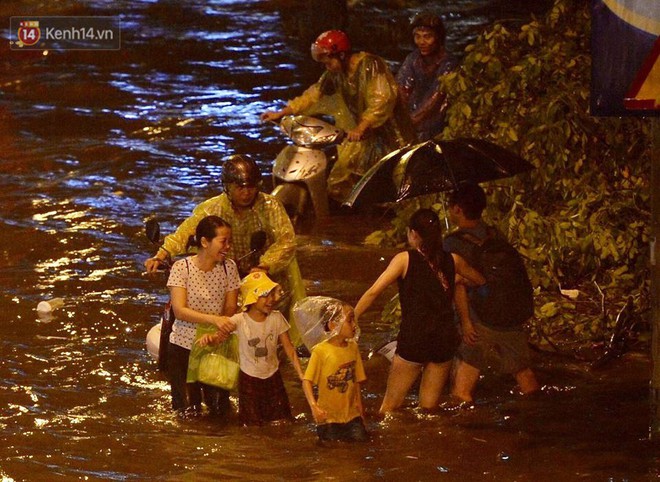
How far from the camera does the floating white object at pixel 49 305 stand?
10203 millimetres

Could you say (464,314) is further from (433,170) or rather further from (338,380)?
(338,380)

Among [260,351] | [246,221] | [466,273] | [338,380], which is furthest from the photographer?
[246,221]

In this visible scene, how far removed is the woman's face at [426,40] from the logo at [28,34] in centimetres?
1037

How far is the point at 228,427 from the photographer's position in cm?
791

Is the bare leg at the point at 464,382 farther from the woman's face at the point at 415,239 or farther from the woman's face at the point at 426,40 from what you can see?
the woman's face at the point at 426,40

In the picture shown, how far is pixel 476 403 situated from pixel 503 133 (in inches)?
104

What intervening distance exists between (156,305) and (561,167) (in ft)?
11.0

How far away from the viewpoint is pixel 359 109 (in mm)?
11781

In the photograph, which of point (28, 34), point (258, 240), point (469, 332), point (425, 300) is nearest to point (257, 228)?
point (258, 240)

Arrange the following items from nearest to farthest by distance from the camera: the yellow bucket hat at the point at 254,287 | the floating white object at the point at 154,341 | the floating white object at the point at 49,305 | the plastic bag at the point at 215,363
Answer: the yellow bucket hat at the point at 254,287, the plastic bag at the point at 215,363, the floating white object at the point at 154,341, the floating white object at the point at 49,305

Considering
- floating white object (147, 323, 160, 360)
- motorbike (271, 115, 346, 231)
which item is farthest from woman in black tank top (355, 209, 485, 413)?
motorbike (271, 115, 346, 231)

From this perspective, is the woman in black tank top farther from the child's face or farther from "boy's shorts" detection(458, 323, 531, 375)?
the child's face

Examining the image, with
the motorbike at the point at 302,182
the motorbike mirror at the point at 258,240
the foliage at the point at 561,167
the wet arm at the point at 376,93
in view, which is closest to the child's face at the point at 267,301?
the motorbike mirror at the point at 258,240

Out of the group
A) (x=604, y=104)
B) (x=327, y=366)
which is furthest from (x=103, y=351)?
(x=604, y=104)
